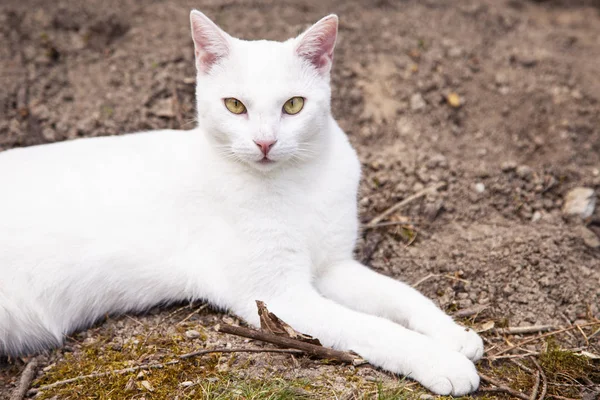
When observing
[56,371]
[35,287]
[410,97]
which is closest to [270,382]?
[56,371]

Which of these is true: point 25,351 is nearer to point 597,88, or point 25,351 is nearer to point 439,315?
point 439,315

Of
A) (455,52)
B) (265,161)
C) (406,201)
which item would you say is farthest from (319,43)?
(455,52)

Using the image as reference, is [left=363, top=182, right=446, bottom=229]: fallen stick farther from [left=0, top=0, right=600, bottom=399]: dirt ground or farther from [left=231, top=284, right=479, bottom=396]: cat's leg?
[left=231, top=284, right=479, bottom=396]: cat's leg

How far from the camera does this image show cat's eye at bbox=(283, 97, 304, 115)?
2.68m

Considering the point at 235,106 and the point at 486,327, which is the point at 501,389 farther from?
the point at 235,106

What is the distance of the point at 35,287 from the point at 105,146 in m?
0.79

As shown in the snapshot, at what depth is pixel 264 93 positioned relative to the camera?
2.60 m

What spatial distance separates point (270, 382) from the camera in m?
2.46

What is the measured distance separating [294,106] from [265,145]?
260mm

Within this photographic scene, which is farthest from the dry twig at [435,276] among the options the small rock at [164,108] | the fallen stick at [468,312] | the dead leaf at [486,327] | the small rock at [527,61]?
the small rock at [527,61]

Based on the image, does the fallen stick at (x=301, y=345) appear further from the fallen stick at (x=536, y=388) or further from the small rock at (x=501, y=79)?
the small rock at (x=501, y=79)

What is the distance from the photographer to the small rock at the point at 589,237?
3.46 meters

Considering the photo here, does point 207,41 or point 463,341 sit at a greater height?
point 207,41

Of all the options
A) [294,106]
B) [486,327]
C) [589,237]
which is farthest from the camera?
[589,237]
